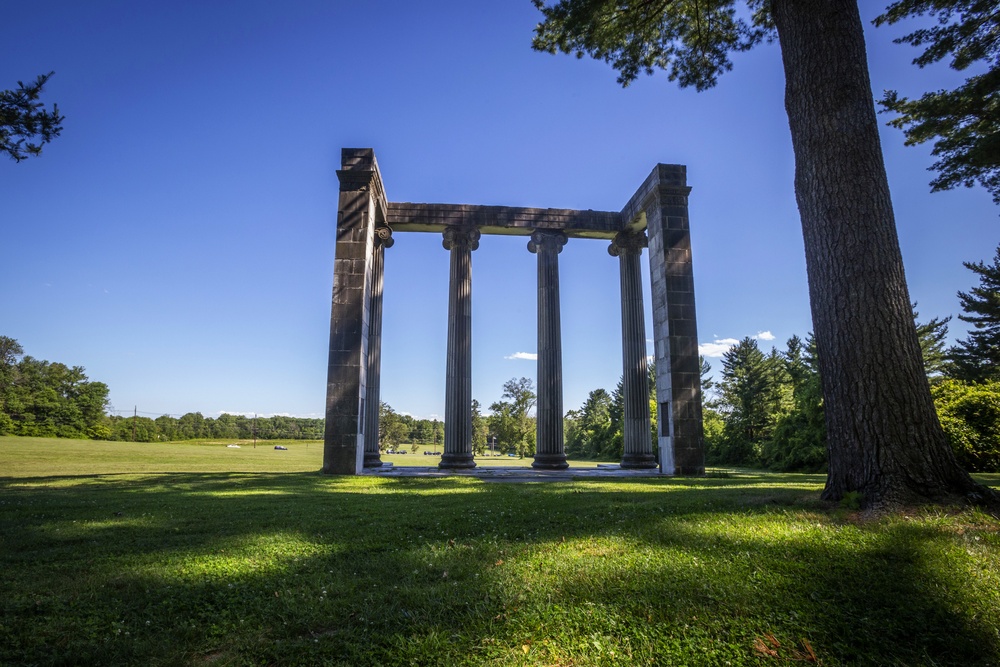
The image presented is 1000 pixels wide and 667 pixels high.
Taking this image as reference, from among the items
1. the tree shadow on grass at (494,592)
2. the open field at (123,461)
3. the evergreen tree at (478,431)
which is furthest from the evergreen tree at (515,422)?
the tree shadow on grass at (494,592)

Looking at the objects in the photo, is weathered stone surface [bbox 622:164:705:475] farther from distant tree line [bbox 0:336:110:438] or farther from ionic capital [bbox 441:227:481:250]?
distant tree line [bbox 0:336:110:438]

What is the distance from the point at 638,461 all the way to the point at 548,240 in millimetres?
9904

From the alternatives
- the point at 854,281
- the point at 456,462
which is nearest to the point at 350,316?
the point at 456,462

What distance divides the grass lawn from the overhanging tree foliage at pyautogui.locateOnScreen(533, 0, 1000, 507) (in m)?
0.81

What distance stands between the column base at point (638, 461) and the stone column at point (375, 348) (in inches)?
398

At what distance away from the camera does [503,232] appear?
21.5 meters

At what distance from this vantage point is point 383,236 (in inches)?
814

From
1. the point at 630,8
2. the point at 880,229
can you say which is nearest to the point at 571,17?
the point at 630,8

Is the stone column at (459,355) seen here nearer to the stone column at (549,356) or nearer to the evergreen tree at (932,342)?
the stone column at (549,356)

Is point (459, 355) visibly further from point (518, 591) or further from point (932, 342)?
point (932, 342)

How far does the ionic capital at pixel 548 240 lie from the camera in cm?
2080

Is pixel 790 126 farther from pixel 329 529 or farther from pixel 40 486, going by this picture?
pixel 40 486

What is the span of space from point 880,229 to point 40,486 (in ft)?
55.8

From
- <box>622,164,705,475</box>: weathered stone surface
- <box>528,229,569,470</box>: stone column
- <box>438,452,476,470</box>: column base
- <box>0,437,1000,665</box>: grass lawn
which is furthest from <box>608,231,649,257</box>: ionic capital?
<box>0,437,1000,665</box>: grass lawn
